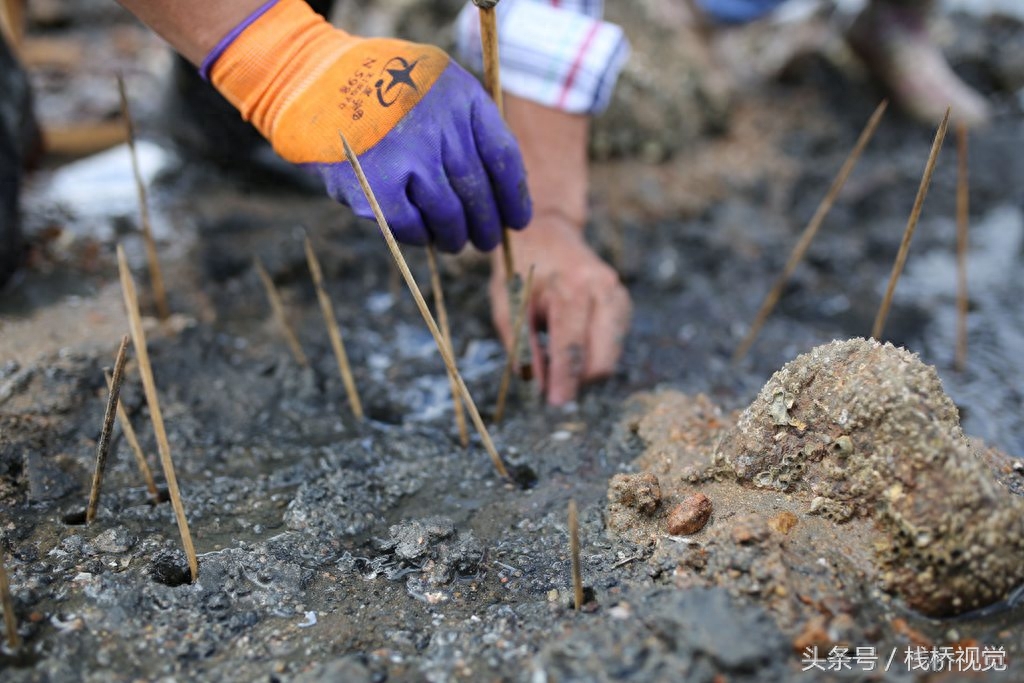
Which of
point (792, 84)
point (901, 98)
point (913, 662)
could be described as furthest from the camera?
point (792, 84)

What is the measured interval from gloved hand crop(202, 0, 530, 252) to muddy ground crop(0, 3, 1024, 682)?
528 mm

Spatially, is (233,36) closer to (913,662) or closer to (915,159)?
(913,662)

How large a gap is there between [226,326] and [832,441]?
160 centimetres

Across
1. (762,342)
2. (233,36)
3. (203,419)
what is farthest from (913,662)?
(233,36)

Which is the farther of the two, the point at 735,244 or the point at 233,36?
the point at 735,244

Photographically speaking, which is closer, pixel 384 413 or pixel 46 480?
pixel 46 480

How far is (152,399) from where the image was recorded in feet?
3.66

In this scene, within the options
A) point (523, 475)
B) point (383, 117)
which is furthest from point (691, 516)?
point (383, 117)

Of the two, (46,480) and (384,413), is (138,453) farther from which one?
(384,413)

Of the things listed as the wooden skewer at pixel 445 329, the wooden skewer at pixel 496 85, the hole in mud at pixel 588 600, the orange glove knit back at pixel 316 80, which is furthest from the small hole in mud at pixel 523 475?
the orange glove knit back at pixel 316 80

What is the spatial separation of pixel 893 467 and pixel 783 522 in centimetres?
19

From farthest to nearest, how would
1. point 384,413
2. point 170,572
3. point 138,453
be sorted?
point 384,413 → point 138,453 → point 170,572

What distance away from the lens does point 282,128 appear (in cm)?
162

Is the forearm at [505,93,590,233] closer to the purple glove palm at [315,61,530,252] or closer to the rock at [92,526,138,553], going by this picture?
the purple glove palm at [315,61,530,252]
